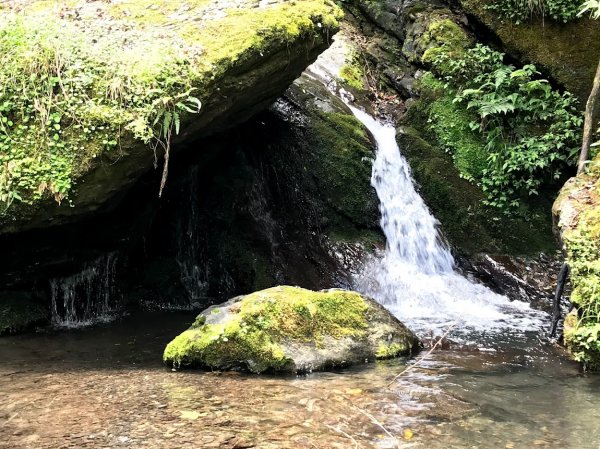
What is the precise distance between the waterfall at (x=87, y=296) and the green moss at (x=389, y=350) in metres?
4.87

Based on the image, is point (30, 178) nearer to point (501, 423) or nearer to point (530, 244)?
point (501, 423)

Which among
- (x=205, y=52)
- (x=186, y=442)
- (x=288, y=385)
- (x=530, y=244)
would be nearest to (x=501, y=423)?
(x=288, y=385)

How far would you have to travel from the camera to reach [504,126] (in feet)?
34.6

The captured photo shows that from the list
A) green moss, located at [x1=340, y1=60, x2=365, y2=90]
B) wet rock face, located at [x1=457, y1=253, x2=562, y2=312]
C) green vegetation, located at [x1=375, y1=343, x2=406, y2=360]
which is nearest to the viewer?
green vegetation, located at [x1=375, y1=343, x2=406, y2=360]

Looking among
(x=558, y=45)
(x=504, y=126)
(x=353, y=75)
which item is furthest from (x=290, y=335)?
(x=353, y=75)

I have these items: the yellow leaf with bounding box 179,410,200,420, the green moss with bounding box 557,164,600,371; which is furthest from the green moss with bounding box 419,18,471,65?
the yellow leaf with bounding box 179,410,200,420

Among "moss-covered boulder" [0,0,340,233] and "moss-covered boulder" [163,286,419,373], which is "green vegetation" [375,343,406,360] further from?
"moss-covered boulder" [0,0,340,233]

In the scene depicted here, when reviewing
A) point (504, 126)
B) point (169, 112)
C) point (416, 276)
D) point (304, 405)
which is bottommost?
point (304, 405)

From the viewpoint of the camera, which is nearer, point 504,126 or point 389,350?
point 389,350

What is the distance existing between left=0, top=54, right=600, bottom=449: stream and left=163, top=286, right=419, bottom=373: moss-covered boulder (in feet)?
0.65

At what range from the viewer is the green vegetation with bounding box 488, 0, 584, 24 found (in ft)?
33.6

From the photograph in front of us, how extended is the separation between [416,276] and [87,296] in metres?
5.77

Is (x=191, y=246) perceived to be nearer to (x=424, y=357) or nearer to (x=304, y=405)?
(x=424, y=357)

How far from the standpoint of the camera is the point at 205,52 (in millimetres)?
6641
